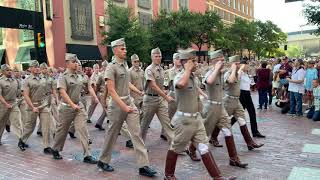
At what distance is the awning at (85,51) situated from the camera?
28.5 metres

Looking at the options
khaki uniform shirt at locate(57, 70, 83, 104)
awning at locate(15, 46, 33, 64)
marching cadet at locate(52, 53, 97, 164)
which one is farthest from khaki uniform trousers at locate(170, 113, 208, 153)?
awning at locate(15, 46, 33, 64)

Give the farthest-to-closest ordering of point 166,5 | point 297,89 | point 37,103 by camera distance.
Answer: point 166,5 → point 297,89 → point 37,103

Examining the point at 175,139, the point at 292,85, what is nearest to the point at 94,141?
the point at 175,139

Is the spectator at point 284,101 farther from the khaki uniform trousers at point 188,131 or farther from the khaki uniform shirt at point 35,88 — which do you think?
the khaki uniform trousers at point 188,131

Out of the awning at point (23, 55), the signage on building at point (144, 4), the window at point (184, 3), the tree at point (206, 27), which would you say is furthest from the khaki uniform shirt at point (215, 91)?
the window at point (184, 3)

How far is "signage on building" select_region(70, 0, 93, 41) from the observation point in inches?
1144

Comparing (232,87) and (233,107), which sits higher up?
(232,87)

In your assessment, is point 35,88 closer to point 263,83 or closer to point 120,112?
point 120,112

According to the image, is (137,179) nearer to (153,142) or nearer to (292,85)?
(153,142)

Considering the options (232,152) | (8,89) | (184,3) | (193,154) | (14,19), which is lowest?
(193,154)

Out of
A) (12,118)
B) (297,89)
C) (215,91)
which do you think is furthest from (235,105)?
(297,89)

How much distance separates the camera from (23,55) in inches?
1110

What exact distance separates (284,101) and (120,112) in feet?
28.1

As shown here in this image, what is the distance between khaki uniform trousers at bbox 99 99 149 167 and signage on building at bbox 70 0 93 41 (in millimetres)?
23338
